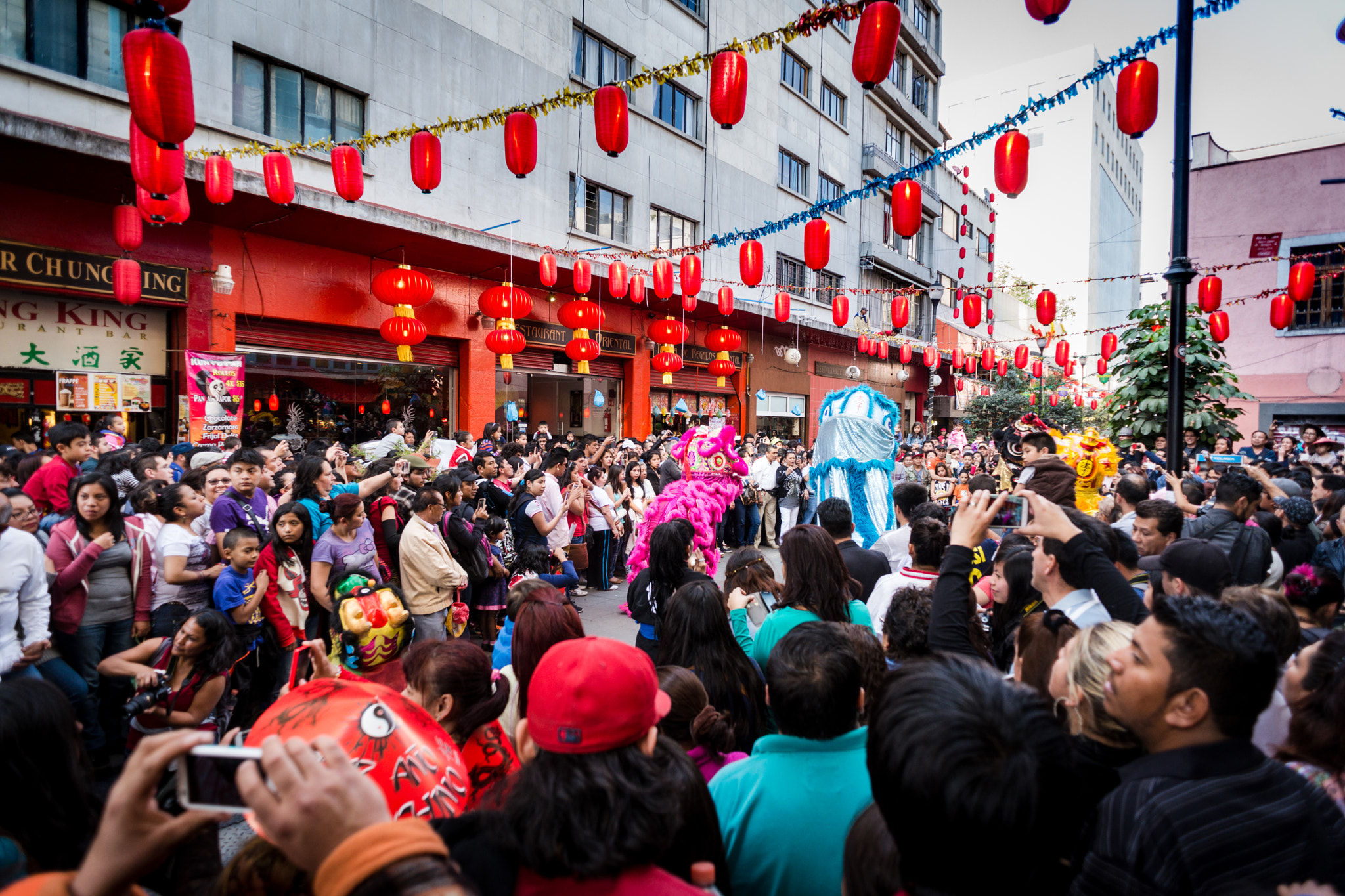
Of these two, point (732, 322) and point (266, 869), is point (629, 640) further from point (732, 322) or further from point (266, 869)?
point (732, 322)

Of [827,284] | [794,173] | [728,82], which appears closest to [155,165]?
[728,82]

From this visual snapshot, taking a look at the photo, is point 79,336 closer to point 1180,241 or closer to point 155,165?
point 155,165

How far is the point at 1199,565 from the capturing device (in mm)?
3197

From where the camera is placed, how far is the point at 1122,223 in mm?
57688

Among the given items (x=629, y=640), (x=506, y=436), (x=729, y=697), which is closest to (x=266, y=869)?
(x=729, y=697)

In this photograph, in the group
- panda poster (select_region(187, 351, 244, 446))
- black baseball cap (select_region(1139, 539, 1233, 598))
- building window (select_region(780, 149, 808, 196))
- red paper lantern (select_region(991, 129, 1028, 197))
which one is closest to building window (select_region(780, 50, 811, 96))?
building window (select_region(780, 149, 808, 196))

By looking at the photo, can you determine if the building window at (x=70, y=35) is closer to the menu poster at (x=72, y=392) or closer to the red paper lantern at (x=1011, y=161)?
the menu poster at (x=72, y=392)

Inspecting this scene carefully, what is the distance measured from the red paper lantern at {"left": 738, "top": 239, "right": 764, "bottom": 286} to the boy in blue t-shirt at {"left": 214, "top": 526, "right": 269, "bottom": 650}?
8.70 meters

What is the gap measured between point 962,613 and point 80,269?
1070 cm

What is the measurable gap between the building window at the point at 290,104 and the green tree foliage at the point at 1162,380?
534 inches

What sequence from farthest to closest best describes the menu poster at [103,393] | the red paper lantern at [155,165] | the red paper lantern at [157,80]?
the menu poster at [103,393]
the red paper lantern at [155,165]
the red paper lantern at [157,80]

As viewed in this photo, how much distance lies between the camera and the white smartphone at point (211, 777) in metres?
1.02

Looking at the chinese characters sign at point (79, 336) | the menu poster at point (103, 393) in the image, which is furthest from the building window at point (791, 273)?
the menu poster at point (103, 393)

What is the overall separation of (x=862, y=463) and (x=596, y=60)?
11.7 meters
